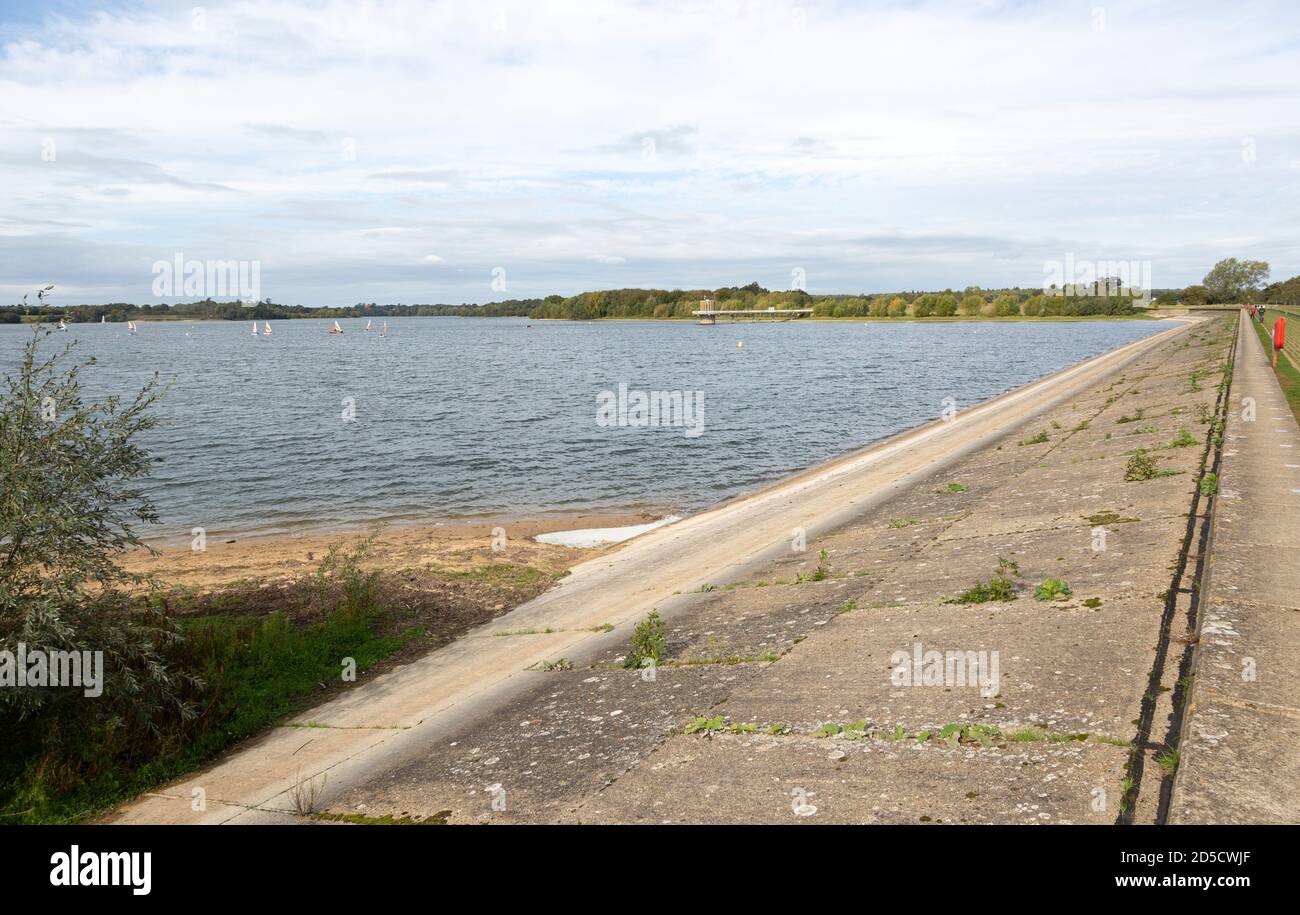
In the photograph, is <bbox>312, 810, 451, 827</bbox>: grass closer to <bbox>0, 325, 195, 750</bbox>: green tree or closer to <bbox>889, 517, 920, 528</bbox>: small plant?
<bbox>0, 325, 195, 750</bbox>: green tree

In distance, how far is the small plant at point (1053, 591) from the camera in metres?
10.1

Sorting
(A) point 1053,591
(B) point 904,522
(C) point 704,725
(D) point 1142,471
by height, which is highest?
(D) point 1142,471

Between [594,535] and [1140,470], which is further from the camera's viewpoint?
[594,535]

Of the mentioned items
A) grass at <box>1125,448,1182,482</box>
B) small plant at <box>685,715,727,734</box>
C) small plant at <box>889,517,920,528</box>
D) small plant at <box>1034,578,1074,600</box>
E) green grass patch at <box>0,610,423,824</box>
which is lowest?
green grass patch at <box>0,610,423,824</box>

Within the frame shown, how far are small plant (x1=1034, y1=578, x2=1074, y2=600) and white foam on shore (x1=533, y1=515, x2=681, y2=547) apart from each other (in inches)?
493

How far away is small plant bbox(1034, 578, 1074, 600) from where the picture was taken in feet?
33.2

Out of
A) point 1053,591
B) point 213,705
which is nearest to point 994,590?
point 1053,591

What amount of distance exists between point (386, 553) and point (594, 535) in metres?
5.76

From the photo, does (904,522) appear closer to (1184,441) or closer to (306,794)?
(1184,441)

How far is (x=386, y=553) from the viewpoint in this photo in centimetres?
1958

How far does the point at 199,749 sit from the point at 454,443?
3175 cm

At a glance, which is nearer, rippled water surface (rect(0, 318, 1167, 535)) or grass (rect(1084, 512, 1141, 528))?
grass (rect(1084, 512, 1141, 528))

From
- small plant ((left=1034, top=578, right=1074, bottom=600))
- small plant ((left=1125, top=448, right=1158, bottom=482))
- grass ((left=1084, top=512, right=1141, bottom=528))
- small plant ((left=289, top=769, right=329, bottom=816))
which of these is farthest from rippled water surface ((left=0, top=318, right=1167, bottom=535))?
small plant ((left=289, top=769, right=329, bottom=816))

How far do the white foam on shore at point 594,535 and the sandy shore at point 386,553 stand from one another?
1.50ft
